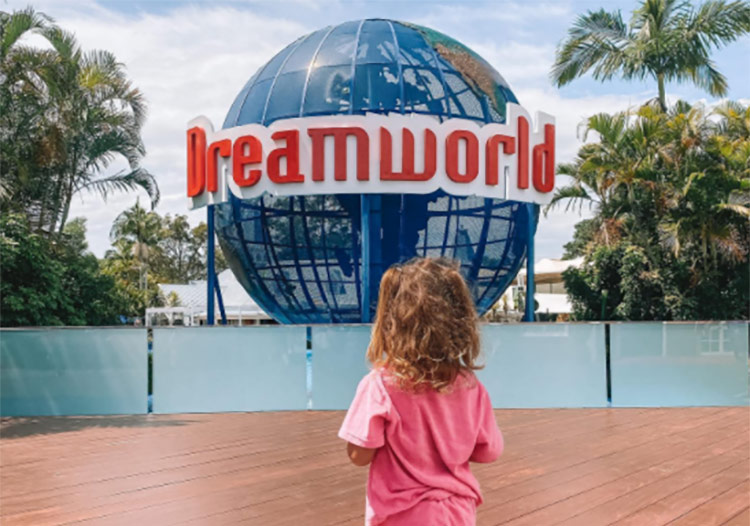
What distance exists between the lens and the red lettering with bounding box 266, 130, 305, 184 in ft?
38.0

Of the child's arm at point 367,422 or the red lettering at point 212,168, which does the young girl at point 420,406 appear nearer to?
the child's arm at point 367,422

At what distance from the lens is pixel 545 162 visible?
1292 centimetres

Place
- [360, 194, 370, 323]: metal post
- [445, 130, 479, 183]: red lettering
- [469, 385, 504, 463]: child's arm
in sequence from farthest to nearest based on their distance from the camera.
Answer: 1. [360, 194, 370, 323]: metal post
2. [445, 130, 479, 183]: red lettering
3. [469, 385, 504, 463]: child's arm

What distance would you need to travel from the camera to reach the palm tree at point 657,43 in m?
19.1

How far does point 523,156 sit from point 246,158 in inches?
170

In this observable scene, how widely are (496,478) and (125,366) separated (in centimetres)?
513

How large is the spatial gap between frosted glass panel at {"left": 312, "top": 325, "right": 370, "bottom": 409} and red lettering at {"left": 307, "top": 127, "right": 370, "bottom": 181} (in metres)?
2.89

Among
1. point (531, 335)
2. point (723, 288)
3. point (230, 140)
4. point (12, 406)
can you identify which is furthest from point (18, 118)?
point (723, 288)

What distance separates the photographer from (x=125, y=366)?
9.22 metres

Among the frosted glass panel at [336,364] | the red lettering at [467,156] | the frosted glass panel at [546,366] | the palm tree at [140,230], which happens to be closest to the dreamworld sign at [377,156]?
the red lettering at [467,156]

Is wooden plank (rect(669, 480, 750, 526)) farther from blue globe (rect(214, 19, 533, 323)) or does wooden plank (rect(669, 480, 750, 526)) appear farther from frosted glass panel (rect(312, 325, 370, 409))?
blue globe (rect(214, 19, 533, 323))

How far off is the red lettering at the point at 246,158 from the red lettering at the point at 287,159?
9.2 inches

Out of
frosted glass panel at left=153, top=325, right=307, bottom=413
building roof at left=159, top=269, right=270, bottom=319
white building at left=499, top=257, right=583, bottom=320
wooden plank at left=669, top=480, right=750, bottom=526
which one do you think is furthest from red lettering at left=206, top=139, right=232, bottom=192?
white building at left=499, top=257, right=583, bottom=320

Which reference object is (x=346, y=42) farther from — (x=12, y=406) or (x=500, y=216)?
(x=12, y=406)
